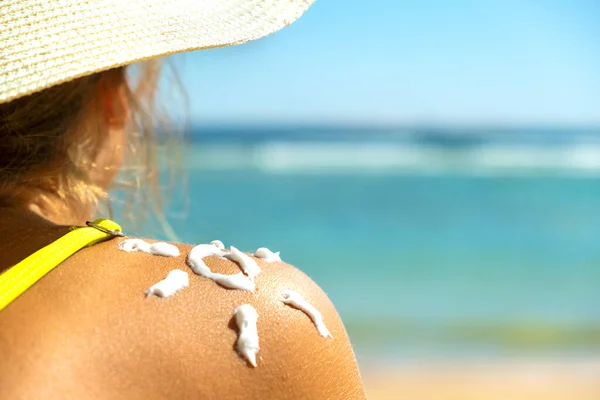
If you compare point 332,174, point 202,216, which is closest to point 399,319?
point 202,216

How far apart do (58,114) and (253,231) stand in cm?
756

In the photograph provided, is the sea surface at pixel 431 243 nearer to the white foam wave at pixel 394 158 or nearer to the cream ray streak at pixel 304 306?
the white foam wave at pixel 394 158

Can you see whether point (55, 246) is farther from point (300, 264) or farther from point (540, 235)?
point (540, 235)

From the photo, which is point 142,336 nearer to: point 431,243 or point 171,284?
point 171,284

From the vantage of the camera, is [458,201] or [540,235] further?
[458,201]

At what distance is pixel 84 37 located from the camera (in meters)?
0.96

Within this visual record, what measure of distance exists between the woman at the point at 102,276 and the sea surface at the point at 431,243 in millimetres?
827

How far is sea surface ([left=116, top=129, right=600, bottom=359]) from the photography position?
5.24 metres

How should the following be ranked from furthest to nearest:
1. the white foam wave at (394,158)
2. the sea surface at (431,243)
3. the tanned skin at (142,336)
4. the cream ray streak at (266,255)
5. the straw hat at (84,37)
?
1. the white foam wave at (394,158)
2. the sea surface at (431,243)
3. the cream ray streak at (266,255)
4. the straw hat at (84,37)
5. the tanned skin at (142,336)

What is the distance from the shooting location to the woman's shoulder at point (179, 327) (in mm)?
815

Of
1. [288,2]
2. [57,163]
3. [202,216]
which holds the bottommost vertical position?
[202,216]

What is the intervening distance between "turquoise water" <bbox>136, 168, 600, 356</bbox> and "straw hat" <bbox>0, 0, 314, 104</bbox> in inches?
51.3

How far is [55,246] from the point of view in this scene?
2.95 ft

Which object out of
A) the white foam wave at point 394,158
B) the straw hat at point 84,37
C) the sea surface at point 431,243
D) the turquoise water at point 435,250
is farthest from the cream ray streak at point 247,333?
the white foam wave at point 394,158
